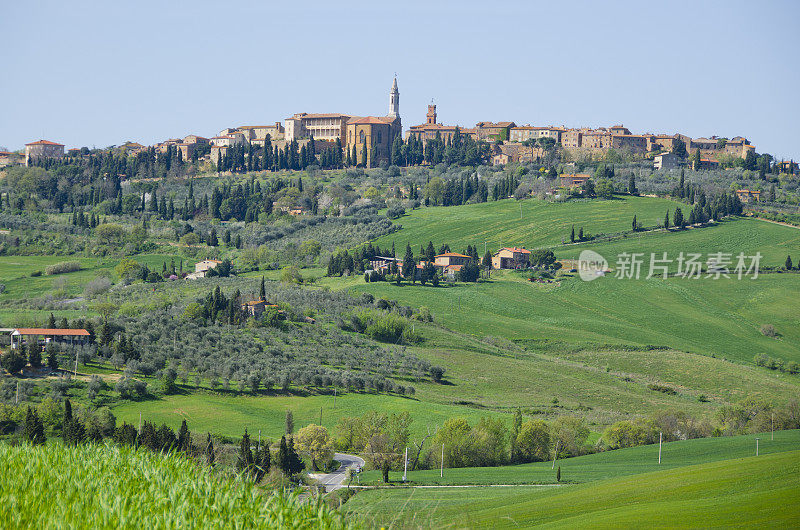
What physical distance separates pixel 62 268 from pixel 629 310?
62.9 metres

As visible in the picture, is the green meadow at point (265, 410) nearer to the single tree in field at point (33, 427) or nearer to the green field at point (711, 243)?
the single tree in field at point (33, 427)

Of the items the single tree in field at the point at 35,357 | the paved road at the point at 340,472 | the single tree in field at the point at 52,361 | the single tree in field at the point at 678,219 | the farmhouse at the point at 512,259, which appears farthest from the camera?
the single tree in field at the point at 678,219

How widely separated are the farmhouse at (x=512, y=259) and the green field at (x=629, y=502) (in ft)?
204

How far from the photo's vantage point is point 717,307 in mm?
88000

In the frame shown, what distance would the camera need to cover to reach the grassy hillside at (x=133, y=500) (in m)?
12.0

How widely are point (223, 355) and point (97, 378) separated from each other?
42.2ft

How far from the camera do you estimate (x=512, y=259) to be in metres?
101

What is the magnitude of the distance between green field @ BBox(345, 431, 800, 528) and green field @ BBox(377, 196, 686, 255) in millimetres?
70248

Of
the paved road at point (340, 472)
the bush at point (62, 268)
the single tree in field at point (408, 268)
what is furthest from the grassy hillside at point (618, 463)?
the bush at point (62, 268)

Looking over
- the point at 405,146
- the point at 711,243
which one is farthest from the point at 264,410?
the point at 405,146

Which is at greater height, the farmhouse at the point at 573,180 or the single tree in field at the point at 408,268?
the farmhouse at the point at 573,180

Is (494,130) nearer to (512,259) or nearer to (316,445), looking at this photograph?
(512,259)

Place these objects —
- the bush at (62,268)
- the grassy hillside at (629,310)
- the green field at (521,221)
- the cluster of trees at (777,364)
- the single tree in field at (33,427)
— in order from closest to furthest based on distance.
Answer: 1. the single tree in field at (33,427)
2. the cluster of trees at (777,364)
3. the grassy hillside at (629,310)
4. the bush at (62,268)
5. the green field at (521,221)

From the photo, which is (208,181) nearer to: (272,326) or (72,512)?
(272,326)
